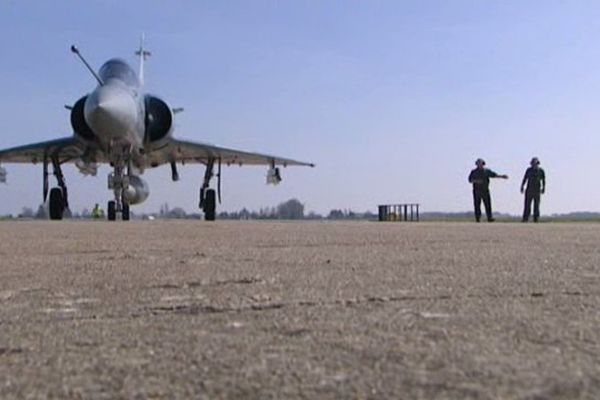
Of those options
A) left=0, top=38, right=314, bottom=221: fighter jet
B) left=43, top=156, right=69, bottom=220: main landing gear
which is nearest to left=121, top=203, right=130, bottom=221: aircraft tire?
left=0, top=38, right=314, bottom=221: fighter jet

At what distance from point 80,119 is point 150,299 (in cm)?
1472

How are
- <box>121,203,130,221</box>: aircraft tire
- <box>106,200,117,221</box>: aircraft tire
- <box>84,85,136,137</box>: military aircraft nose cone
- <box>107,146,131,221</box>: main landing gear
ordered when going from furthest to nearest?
<box>121,203,130,221</box>: aircraft tire → <box>106,200,117,221</box>: aircraft tire → <box>107,146,131,221</box>: main landing gear → <box>84,85,136,137</box>: military aircraft nose cone

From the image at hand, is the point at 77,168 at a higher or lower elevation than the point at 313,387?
higher

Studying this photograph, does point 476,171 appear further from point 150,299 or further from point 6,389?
point 6,389

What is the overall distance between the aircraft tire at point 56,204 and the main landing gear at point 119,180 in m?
4.49

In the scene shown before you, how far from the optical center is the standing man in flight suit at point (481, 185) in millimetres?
17047

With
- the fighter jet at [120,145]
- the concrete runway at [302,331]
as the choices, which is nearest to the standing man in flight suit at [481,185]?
the fighter jet at [120,145]

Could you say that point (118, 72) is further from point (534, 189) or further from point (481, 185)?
point (534, 189)

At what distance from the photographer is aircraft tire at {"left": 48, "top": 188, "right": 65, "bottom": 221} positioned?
2014cm

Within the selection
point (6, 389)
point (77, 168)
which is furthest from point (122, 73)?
point (6, 389)

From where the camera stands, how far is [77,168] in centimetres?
2098

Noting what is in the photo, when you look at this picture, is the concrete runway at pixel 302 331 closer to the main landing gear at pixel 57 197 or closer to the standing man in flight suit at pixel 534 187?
the standing man in flight suit at pixel 534 187

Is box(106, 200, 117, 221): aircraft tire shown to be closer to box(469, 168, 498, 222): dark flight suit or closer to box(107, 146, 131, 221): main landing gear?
box(107, 146, 131, 221): main landing gear

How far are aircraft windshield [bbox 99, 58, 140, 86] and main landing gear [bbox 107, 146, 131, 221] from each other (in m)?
2.12
